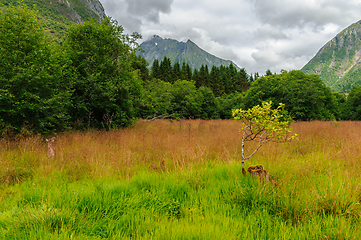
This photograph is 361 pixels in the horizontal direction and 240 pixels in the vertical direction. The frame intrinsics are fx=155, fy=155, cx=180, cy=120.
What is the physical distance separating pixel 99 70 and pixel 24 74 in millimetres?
3831

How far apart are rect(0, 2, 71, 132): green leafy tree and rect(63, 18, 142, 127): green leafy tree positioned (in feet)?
5.85

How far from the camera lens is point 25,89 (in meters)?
5.98

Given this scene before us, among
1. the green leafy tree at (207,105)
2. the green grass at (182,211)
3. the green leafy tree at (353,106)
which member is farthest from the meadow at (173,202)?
the green leafy tree at (353,106)

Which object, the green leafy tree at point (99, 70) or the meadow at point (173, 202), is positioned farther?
the green leafy tree at point (99, 70)

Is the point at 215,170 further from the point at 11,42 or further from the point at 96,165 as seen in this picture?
the point at 11,42

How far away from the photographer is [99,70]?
9.18 meters

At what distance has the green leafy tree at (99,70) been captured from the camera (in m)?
8.76

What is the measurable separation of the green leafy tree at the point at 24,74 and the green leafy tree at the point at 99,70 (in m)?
1.78

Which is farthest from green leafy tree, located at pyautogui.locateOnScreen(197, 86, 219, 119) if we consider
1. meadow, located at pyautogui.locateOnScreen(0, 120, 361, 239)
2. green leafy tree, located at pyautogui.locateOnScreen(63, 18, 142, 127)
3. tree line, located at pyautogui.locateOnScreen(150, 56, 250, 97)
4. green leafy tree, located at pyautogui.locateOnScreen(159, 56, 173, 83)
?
meadow, located at pyautogui.locateOnScreen(0, 120, 361, 239)

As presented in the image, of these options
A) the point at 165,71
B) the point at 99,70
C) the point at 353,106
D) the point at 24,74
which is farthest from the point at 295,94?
the point at 165,71

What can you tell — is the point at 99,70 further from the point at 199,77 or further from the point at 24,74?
the point at 199,77

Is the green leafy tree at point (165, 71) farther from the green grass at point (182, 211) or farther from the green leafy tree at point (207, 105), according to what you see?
the green grass at point (182, 211)

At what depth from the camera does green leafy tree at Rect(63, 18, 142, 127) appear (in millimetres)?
8758

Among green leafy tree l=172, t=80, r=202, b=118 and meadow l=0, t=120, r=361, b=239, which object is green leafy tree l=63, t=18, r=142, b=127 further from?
green leafy tree l=172, t=80, r=202, b=118
